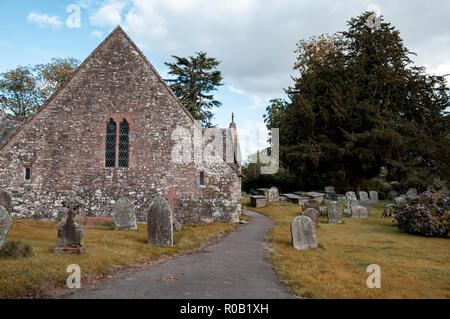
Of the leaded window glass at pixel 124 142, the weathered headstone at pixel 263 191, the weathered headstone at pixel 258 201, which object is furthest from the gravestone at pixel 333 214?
the weathered headstone at pixel 263 191

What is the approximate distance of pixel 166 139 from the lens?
17.1m

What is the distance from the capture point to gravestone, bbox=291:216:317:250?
465 inches

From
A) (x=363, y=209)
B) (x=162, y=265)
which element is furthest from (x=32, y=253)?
(x=363, y=209)

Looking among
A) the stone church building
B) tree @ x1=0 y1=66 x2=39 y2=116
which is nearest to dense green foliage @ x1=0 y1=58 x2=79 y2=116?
tree @ x1=0 y1=66 x2=39 y2=116

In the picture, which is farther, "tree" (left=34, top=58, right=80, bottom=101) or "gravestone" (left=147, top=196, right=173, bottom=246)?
"tree" (left=34, top=58, right=80, bottom=101)

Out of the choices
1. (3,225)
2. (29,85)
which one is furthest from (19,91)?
(3,225)

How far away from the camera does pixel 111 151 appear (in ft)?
56.0

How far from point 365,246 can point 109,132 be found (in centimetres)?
1366

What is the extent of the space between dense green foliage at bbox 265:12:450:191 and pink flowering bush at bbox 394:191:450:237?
1431cm

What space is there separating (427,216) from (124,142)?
1558cm

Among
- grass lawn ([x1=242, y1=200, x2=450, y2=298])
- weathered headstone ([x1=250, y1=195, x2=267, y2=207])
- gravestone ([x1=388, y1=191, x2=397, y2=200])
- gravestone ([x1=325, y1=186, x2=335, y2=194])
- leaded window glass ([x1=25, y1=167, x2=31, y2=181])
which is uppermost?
leaded window glass ([x1=25, y1=167, x2=31, y2=181])

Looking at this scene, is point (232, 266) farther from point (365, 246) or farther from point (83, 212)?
point (83, 212)

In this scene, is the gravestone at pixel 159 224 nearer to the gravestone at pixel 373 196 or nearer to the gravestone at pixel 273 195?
the gravestone at pixel 273 195

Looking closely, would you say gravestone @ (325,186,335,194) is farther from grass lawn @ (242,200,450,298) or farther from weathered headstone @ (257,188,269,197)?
grass lawn @ (242,200,450,298)
